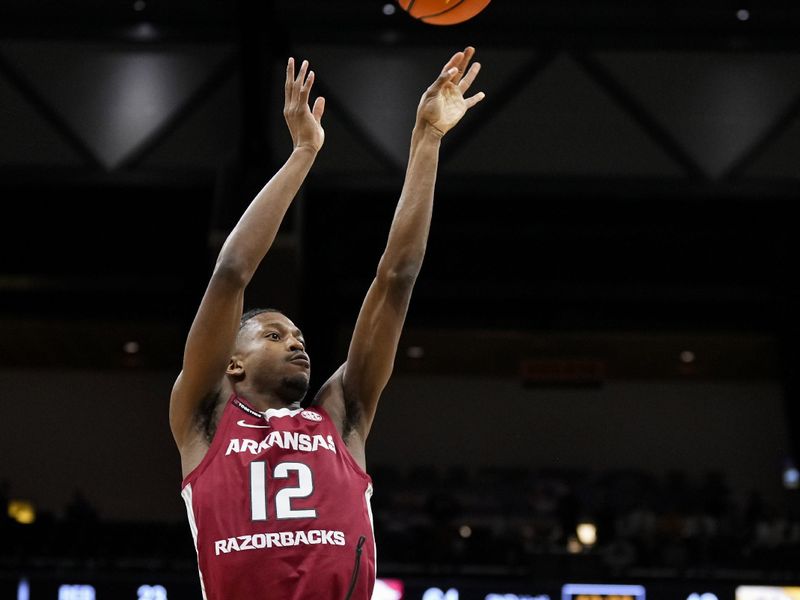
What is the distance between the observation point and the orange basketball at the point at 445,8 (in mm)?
5328

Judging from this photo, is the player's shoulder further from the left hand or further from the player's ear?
the left hand

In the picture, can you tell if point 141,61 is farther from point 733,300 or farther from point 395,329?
point 733,300

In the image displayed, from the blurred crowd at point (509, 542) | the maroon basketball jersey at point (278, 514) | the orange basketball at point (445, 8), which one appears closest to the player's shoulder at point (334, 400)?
the maroon basketball jersey at point (278, 514)

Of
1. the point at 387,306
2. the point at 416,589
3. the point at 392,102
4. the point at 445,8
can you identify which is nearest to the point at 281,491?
the point at 387,306

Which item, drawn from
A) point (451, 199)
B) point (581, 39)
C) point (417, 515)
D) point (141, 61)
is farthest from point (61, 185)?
point (417, 515)

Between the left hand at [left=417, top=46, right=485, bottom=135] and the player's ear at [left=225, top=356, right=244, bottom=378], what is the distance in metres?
1.00

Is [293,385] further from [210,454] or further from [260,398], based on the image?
[210,454]

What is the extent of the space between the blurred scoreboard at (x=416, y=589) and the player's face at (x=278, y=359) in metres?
5.91

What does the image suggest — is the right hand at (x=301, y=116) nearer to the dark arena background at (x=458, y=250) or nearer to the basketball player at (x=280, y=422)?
the basketball player at (x=280, y=422)

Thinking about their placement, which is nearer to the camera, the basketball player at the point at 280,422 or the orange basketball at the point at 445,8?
the basketball player at the point at 280,422

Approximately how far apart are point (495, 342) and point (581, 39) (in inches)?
382

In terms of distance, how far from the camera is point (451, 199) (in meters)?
12.7

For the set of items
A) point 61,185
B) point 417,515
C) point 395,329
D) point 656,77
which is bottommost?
point 395,329

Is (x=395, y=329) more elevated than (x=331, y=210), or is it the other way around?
(x=331, y=210)
